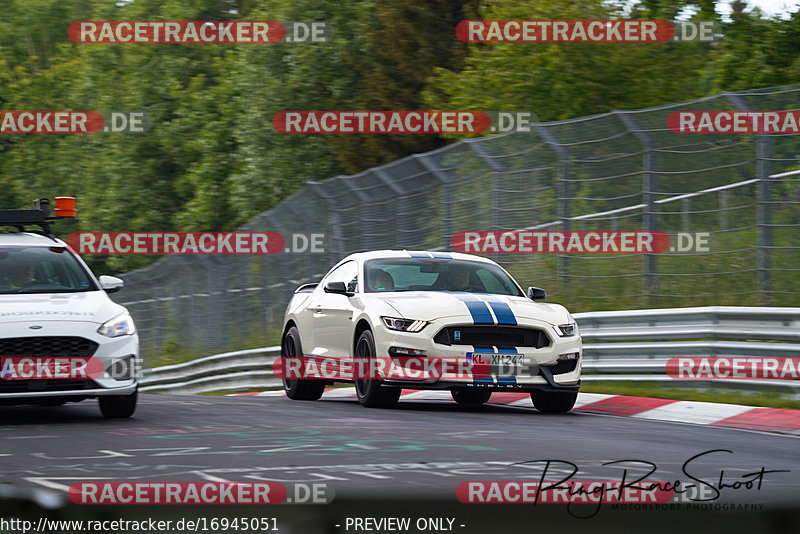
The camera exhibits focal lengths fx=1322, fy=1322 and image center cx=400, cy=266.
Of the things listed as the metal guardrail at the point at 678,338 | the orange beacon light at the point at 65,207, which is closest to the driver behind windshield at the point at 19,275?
the orange beacon light at the point at 65,207

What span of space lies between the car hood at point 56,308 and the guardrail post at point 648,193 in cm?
652

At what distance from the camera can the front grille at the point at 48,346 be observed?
1022cm

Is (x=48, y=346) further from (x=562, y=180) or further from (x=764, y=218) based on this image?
(x=562, y=180)

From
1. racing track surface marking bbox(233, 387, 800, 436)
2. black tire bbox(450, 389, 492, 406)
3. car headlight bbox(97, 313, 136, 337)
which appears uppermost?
car headlight bbox(97, 313, 136, 337)

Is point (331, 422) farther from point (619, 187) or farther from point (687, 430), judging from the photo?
point (619, 187)

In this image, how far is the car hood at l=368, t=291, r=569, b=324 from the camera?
38.6 feet

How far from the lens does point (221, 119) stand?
50.3 metres

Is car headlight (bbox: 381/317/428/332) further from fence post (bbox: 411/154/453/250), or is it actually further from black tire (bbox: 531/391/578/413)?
fence post (bbox: 411/154/453/250)

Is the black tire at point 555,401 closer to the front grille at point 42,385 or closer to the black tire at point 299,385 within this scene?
the black tire at point 299,385

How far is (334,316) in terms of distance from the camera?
13.3m

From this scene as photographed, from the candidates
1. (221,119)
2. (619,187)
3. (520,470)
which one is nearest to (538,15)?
(619,187)

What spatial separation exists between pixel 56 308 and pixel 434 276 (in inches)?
156

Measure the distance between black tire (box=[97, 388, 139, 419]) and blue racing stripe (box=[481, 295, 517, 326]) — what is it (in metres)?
3.24

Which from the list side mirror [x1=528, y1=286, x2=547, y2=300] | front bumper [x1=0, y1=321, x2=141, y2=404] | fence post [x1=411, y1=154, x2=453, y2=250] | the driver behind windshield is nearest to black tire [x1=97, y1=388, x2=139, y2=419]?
front bumper [x1=0, y1=321, x2=141, y2=404]
